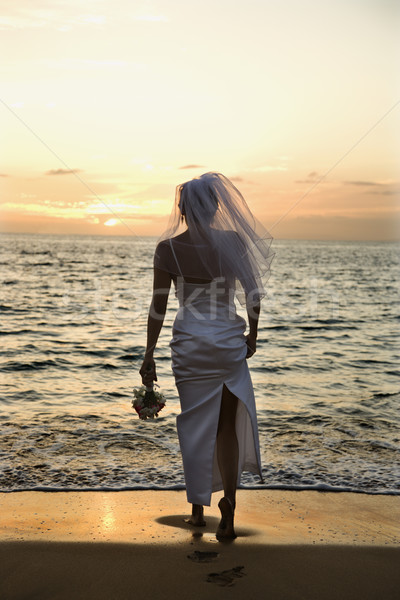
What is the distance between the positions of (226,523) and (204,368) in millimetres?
846

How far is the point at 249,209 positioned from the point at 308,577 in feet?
6.69

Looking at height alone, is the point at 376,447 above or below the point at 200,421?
below

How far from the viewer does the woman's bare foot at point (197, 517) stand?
348 cm

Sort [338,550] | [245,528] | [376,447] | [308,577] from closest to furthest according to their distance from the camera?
1. [308,577]
2. [338,550]
3. [245,528]
4. [376,447]

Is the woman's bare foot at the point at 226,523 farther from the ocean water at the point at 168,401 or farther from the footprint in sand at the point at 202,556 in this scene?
the ocean water at the point at 168,401

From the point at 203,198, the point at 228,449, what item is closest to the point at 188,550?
the point at 228,449

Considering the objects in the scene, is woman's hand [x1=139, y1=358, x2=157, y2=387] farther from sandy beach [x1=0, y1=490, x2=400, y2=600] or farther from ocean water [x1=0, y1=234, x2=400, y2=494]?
ocean water [x1=0, y1=234, x2=400, y2=494]

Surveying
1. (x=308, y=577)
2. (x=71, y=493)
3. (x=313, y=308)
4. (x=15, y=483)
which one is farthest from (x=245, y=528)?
(x=313, y=308)

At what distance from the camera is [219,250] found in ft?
11.4

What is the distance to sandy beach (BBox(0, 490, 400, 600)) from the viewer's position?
8.40 ft

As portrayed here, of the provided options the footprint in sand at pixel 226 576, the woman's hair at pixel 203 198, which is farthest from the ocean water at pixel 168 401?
the woman's hair at pixel 203 198

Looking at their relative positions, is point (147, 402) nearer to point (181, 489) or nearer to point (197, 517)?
point (197, 517)

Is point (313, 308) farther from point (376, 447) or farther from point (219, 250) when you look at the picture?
point (219, 250)

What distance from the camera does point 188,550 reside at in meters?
2.97
